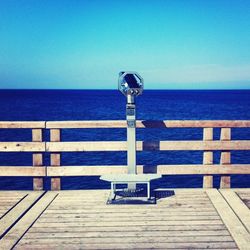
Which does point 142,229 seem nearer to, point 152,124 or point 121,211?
point 121,211

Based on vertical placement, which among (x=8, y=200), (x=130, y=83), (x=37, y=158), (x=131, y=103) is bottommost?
(x=8, y=200)

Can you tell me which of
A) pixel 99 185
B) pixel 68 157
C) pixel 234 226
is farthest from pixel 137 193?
pixel 68 157

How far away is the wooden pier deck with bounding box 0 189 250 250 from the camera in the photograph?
3629 millimetres

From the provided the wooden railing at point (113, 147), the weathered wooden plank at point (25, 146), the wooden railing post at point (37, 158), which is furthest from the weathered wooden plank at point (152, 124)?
the weathered wooden plank at point (25, 146)

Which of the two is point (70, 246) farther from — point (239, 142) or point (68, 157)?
point (68, 157)

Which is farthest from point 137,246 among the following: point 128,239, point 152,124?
point 152,124

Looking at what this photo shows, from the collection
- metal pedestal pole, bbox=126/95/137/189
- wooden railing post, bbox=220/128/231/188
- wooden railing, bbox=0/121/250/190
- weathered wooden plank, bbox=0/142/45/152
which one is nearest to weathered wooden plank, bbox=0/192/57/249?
wooden railing, bbox=0/121/250/190

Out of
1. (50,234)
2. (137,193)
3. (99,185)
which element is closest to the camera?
(50,234)

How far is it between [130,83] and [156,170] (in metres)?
1.38

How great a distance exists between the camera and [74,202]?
16.2ft

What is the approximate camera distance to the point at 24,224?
413cm

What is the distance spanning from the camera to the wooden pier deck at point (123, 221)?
3.63 m

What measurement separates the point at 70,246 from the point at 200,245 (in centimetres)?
129

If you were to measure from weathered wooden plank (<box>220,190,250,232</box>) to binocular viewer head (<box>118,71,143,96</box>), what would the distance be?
1.93m
